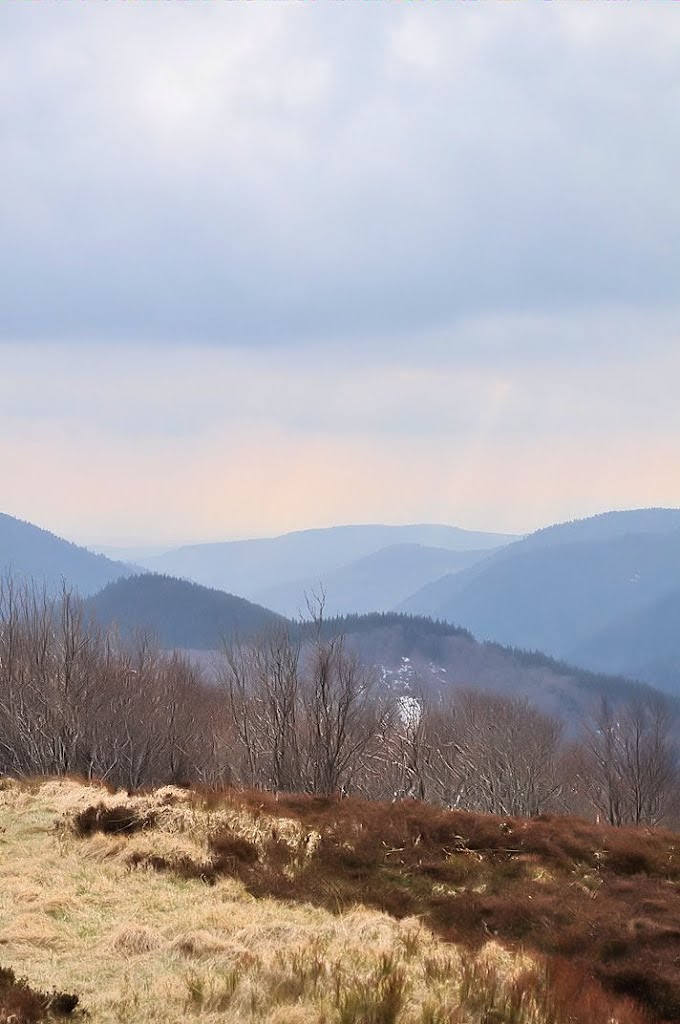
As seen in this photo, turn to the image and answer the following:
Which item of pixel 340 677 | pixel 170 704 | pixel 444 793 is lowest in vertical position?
pixel 444 793

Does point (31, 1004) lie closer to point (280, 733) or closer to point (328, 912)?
point (328, 912)

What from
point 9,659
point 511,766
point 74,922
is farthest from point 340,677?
point 511,766

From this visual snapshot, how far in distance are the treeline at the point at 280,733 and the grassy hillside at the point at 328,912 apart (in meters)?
10.8

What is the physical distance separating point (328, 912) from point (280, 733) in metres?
24.0

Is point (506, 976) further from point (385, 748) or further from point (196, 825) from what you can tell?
point (385, 748)

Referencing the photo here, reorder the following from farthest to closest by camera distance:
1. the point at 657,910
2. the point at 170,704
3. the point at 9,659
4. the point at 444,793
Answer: the point at 444,793, the point at 170,704, the point at 9,659, the point at 657,910

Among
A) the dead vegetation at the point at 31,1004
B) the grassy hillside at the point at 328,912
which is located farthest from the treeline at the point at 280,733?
the dead vegetation at the point at 31,1004

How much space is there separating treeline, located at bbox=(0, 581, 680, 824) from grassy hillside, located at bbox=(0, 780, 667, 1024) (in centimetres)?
1078

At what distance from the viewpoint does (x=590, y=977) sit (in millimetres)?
10172

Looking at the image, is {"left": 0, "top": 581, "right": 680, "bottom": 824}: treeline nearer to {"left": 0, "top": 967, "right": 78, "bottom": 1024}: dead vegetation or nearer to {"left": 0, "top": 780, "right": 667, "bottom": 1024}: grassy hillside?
{"left": 0, "top": 780, "right": 667, "bottom": 1024}: grassy hillside

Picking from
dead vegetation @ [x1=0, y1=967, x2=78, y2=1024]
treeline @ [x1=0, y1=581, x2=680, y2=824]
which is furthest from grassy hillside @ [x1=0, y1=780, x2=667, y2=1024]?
treeline @ [x1=0, y1=581, x2=680, y2=824]

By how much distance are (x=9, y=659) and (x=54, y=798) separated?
21.5m

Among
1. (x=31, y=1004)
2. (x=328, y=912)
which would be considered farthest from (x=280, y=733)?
(x=31, y=1004)

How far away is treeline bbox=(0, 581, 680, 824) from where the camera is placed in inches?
1403
